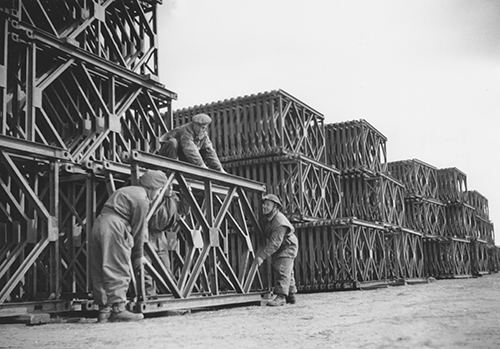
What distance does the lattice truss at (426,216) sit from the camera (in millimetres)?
29156

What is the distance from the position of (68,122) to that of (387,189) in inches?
602

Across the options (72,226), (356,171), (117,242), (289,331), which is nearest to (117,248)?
(117,242)

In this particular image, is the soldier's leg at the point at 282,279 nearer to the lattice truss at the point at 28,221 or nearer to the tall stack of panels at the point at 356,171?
the lattice truss at the point at 28,221

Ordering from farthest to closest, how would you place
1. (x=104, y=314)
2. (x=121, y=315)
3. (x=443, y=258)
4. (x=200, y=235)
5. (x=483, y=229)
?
(x=483, y=229)
(x=443, y=258)
(x=200, y=235)
(x=104, y=314)
(x=121, y=315)

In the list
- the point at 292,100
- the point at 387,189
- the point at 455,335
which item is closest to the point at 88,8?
the point at 292,100

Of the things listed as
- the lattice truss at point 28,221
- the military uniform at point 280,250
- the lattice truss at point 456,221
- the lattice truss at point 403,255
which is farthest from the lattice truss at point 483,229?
the lattice truss at point 28,221

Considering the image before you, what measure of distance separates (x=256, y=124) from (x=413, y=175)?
13.6 metres

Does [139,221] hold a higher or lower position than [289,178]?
lower

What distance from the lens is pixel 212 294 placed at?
11.0m

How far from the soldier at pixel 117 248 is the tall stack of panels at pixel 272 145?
31.7 feet

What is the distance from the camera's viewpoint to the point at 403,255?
24359mm

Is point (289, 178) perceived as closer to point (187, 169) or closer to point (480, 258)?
point (187, 169)

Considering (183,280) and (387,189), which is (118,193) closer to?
(183,280)

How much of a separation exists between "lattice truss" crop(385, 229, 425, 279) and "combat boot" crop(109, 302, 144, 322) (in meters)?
15.9
